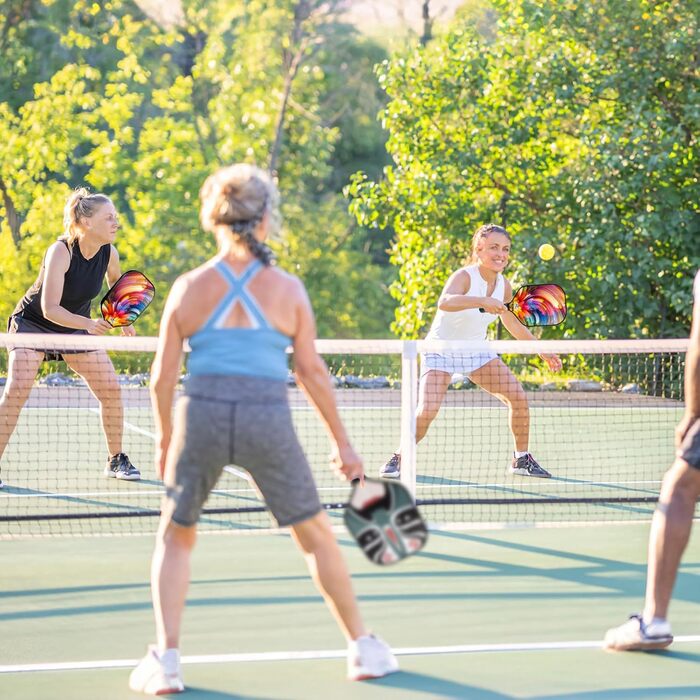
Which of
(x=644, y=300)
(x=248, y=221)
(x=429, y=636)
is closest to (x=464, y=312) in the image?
(x=429, y=636)

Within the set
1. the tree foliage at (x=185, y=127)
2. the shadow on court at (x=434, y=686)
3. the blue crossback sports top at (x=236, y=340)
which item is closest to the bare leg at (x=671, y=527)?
the shadow on court at (x=434, y=686)

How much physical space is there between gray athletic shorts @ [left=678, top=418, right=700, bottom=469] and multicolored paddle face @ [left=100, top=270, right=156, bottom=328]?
3958 mm

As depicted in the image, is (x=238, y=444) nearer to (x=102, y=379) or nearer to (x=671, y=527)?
(x=671, y=527)

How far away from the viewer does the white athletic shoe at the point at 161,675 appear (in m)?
4.12

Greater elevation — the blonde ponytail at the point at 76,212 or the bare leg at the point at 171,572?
the blonde ponytail at the point at 76,212

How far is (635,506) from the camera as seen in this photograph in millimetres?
8148

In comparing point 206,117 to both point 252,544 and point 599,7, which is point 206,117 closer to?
point 599,7

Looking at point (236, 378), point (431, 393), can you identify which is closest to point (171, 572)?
point (236, 378)

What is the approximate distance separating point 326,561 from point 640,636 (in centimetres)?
119

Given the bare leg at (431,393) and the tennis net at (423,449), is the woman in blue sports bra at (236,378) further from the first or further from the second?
the bare leg at (431,393)

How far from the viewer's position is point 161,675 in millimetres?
4117

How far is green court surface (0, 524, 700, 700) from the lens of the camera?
14.1 ft

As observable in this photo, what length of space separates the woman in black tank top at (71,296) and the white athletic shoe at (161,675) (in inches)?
140

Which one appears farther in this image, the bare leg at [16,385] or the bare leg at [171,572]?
the bare leg at [16,385]
